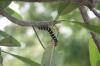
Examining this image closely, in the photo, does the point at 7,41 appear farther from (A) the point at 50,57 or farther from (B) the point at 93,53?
(B) the point at 93,53

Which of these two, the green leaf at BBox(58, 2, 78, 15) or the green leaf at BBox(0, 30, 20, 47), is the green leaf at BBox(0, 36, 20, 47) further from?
the green leaf at BBox(58, 2, 78, 15)

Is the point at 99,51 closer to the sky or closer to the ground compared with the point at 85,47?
closer to the sky

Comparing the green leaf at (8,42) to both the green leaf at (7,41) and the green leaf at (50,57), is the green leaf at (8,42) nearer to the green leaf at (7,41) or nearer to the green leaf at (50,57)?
the green leaf at (7,41)

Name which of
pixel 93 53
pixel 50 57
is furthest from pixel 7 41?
pixel 93 53

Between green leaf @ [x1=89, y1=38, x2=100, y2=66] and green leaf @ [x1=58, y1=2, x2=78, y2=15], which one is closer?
green leaf @ [x1=58, y1=2, x2=78, y2=15]

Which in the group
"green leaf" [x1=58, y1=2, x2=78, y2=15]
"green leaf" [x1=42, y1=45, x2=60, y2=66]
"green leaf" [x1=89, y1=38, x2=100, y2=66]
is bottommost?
"green leaf" [x1=89, y1=38, x2=100, y2=66]

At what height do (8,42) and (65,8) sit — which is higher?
(65,8)

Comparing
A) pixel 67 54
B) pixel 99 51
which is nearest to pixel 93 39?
pixel 99 51

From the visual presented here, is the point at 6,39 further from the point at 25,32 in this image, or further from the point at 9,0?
the point at 25,32

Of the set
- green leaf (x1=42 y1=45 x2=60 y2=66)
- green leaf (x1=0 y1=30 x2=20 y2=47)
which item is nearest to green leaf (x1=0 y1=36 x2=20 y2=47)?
green leaf (x1=0 y1=30 x2=20 y2=47)
